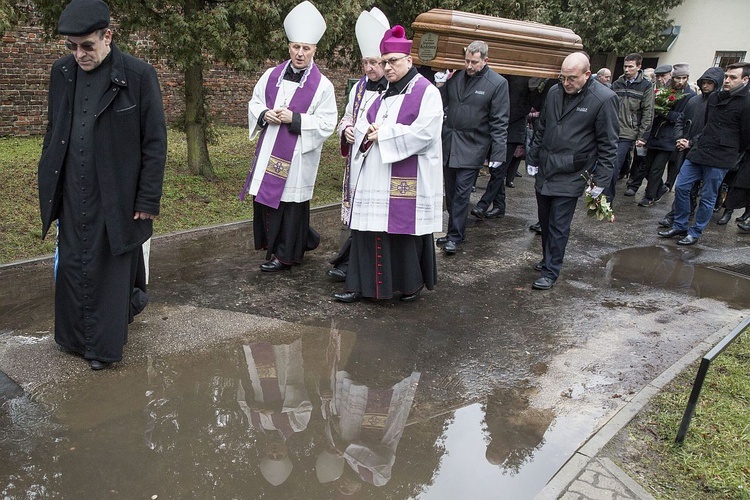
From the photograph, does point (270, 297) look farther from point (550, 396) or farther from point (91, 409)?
point (550, 396)

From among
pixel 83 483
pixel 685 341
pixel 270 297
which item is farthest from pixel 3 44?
Answer: pixel 685 341

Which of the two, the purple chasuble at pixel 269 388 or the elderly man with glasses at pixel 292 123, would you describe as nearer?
the purple chasuble at pixel 269 388

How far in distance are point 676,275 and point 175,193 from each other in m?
5.97

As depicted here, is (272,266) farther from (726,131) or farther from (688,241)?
(726,131)

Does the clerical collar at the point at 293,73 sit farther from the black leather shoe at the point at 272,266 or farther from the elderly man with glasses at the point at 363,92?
the black leather shoe at the point at 272,266

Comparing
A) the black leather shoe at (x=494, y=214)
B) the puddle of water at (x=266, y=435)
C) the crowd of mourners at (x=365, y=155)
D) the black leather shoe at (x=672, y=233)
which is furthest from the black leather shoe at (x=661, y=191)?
the puddle of water at (x=266, y=435)

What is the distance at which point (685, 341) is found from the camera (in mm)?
4938

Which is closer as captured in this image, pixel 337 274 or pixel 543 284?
pixel 337 274

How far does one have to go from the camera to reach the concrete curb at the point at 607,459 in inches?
119

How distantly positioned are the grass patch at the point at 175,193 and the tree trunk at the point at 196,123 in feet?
0.56

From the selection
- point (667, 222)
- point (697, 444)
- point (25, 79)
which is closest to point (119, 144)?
point (697, 444)

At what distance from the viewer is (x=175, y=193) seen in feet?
26.8

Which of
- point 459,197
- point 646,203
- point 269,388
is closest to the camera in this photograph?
point 269,388

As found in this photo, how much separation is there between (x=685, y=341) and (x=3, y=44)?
11439 millimetres
